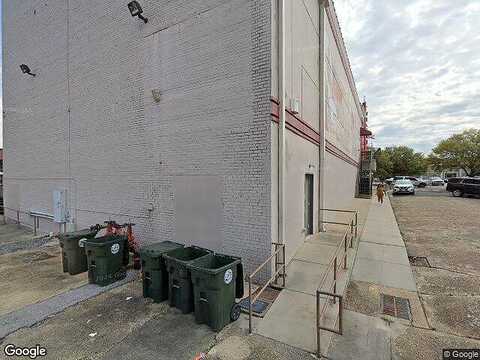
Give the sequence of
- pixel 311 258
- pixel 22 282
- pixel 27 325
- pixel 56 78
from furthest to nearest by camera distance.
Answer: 1. pixel 56 78
2. pixel 311 258
3. pixel 22 282
4. pixel 27 325

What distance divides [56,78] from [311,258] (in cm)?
1212

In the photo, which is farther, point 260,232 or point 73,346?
point 260,232

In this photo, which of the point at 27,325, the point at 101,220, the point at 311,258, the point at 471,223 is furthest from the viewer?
the point at 471,223

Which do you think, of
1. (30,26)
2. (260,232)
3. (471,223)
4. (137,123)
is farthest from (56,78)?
(471,223)

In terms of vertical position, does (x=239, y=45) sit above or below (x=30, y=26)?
below

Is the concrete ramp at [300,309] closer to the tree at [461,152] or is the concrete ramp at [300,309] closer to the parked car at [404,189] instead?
the parked car at [404,189]

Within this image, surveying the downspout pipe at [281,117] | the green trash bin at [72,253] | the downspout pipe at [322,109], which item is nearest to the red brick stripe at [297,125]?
the downspout pipe at [281,117]

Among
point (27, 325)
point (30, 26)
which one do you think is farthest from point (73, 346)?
point (30, 26)

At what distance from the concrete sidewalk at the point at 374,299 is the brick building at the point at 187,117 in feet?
5.99

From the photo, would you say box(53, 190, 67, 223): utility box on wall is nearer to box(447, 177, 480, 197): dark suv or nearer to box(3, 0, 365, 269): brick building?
box(3, 0, 365, 269): brick building

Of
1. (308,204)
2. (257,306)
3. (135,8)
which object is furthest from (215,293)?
(135,8)

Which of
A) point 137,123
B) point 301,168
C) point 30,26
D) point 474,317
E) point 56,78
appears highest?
point 30,26

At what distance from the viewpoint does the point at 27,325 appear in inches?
175

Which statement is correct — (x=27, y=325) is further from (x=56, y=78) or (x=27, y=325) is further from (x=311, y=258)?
(x=56, y=78)
